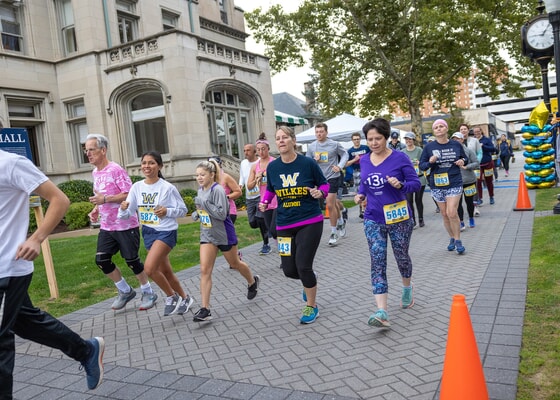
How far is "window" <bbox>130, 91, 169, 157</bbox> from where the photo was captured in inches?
798

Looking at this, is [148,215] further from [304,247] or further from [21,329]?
[21,329]

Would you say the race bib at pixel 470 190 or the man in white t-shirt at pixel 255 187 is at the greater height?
the man in white t-shirt at pixel 255 187

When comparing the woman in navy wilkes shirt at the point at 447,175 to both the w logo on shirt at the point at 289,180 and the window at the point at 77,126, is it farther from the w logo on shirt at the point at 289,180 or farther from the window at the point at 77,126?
the window at the point at 77,126

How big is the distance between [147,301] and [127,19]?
19559 millimetres

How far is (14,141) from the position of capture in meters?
6.06

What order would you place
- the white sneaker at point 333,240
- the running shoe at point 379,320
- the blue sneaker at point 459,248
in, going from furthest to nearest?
the white sneaker at point 333,240 < the blue sneaker at point 459,248 < the running shoe at point 379,320

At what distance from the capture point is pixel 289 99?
46469 mm

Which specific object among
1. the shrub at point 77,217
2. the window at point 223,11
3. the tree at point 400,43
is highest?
the window at point 223,11

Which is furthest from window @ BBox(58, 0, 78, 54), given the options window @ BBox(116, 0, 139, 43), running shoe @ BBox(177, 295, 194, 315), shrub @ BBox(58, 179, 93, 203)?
running shoe @ BBox(177, 295, 194, 315)

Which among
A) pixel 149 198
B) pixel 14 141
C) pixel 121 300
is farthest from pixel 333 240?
pixel 14 141

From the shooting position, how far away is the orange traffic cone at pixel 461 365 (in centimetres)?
270

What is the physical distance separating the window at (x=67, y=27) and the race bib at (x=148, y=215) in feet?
62.3

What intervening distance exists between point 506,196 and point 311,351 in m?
12.4

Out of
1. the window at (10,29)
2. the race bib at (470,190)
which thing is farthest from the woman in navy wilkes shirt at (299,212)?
the window at (10,29)
